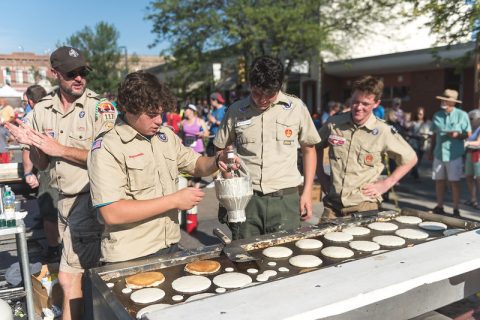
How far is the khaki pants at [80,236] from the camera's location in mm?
2600

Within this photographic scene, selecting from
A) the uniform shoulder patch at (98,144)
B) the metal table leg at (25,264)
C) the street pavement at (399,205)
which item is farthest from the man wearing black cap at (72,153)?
the street pavement at (399,205)

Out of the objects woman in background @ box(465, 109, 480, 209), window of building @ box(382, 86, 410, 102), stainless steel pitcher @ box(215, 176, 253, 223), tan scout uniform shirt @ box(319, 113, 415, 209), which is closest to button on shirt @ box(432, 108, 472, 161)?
woman in background @ box(465, 109, 480, 209)

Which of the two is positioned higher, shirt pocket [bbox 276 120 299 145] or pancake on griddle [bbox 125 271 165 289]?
shirt pocket [bbox 276 120 299 145]

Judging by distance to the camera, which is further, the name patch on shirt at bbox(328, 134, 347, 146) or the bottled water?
the name patch on shirt at bbox(328, 134, 347, 146)

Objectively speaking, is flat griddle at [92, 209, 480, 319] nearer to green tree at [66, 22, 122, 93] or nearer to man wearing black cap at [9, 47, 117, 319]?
man wearing black cap at [9, 47, 117, 319]

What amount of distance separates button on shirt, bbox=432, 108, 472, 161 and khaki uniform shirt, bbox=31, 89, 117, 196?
4.98 metres

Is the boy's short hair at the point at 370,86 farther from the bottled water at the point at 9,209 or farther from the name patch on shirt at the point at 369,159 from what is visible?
A: the bottled water at the point at 9,209

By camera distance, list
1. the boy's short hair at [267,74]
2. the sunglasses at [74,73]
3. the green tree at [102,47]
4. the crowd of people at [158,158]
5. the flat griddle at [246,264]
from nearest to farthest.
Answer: the flat griddle at [246,264] < the crowd of people at [158,158] < the boy's short hair at [267,74] < the sunglasses at [74,73] < the green tree at [102,47]

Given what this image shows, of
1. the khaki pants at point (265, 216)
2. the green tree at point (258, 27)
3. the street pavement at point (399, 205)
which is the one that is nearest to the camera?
the khaki pants at point (265, 216)

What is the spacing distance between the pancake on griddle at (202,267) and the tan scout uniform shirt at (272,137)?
1020 mm

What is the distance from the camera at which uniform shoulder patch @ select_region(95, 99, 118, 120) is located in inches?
108

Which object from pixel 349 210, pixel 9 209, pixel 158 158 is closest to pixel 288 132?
pixel 349 210

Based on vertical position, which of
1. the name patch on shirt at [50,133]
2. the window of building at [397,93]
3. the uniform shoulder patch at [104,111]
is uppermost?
the window of building at [397,93]

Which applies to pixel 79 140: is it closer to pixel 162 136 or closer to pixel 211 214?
pixel 162 136
